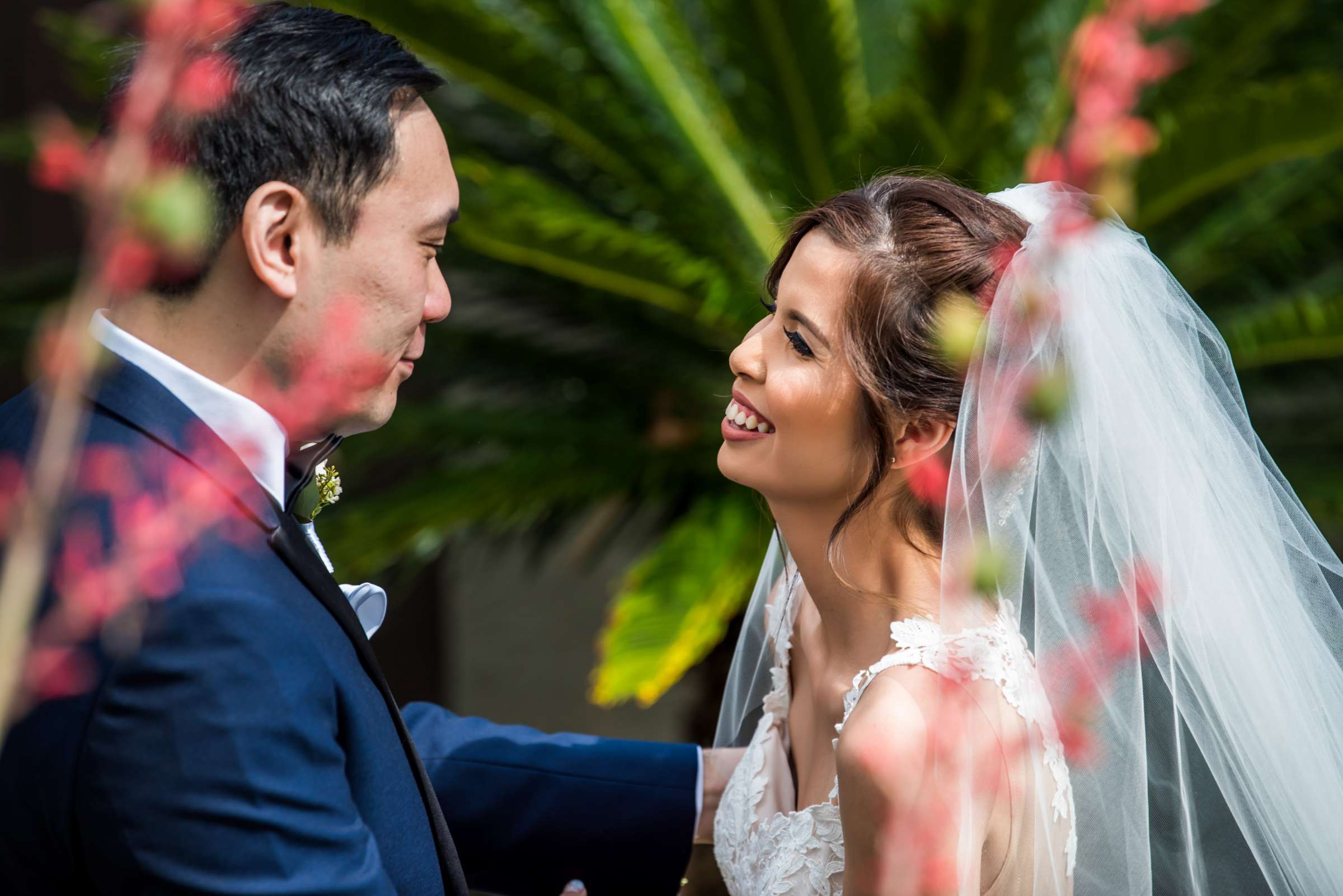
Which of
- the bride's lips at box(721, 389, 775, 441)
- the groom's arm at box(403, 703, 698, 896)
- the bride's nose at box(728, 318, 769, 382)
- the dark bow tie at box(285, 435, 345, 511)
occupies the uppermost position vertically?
the bride's nose at box(728, 318, 769, 382)

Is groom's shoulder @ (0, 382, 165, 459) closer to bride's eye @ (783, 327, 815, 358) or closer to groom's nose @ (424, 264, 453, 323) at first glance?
groom's nose @ (424, 264, 453, 323)

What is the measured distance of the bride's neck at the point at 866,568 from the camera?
75.6 inches

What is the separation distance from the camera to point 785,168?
3.69m

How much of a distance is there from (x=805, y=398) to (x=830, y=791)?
651 millimetres

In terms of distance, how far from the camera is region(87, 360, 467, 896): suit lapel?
1.32 metres

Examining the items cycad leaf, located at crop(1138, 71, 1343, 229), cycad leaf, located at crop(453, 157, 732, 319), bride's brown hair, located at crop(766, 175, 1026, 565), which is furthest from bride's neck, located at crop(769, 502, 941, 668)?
cycad leaf, located at crop(1138, 71, 1343, 229)

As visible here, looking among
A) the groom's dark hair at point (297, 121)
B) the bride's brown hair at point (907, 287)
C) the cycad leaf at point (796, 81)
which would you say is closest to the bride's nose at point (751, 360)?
the bride's brown hair at point (907, 287)

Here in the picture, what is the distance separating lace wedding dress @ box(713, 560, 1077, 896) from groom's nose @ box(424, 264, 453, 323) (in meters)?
0.81

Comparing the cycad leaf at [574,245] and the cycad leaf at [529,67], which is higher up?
→ the cycad leaf at [529,67]

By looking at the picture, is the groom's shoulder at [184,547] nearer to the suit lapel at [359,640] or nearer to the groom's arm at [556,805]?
the suit lapel at [359,640]

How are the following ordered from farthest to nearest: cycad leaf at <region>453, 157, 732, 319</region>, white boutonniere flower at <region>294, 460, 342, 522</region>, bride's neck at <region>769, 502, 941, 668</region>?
cycad leaf at <region>453, 157, 732, 319</region>, bride's neck at <region>769, 502, 941, 668</region>, white boutonniere flower at <region>294, 460, 342, 522</region>

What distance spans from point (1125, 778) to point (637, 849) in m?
0.90

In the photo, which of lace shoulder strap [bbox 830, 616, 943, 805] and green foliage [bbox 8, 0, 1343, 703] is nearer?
lace shoulder strap [bbox 830, 616, 943, 805]

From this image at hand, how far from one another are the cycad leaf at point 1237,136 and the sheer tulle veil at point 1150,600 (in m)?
1.37
